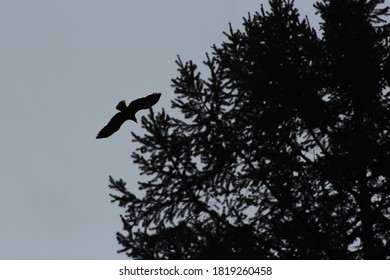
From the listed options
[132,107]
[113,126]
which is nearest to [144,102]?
[132,107]

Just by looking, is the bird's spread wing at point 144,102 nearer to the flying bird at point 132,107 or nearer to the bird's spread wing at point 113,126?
the flying bird at point 132,107

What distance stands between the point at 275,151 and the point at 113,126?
267 cm

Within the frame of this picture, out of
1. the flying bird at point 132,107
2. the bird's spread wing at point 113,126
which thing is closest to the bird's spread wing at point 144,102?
the flying bird at point 132,107

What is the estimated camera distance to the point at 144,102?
8477 millimetres

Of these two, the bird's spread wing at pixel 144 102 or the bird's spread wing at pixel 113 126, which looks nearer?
the bird's spread wing at pixel 113 126

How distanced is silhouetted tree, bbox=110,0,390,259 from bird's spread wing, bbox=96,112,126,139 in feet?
3.99

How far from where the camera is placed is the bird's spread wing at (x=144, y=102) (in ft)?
27.6

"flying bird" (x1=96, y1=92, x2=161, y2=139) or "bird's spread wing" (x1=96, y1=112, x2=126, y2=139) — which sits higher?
"flying bird" (x1=96, y1=92, x2=161, y2=139)

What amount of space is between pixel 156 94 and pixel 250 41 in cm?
292

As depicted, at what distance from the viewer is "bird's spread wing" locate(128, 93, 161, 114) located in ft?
27.6

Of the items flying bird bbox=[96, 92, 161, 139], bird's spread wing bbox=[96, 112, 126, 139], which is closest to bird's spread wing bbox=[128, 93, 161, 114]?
flying bird bbox=[96, 92, 161, 139]

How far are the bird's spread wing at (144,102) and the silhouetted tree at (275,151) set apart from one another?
3.61 ft

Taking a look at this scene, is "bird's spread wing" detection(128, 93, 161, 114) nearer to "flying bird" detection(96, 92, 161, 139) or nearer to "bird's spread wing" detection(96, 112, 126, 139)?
"flying bird" detection(96, 92, 161, 139)
